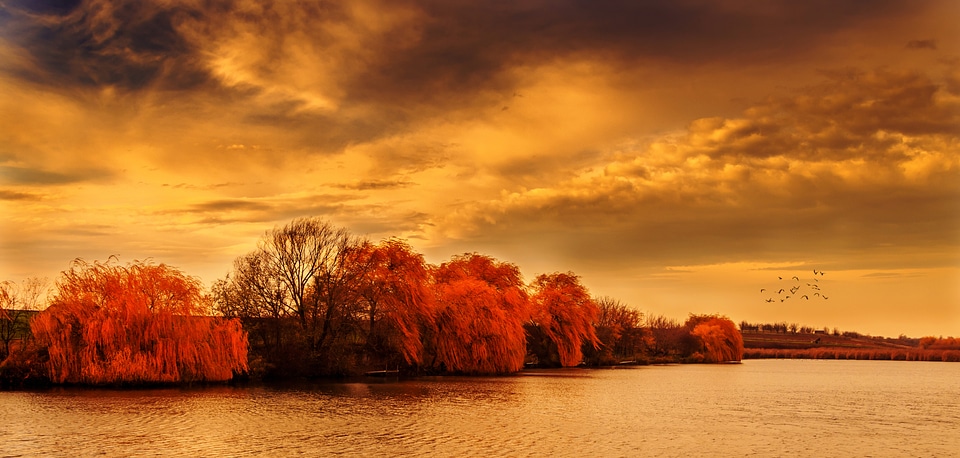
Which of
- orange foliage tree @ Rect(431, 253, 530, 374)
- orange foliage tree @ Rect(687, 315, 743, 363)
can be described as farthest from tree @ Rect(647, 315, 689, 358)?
orange foliage tree @ Rect(431, 253, 530, 374)

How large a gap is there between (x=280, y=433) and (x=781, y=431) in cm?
2105

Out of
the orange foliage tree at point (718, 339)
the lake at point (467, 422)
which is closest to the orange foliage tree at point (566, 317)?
the lake at point (467, 422)

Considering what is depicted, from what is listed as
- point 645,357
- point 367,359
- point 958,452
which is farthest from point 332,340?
point 645,357

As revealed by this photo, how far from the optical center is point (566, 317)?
85.1 meters

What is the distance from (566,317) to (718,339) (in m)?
42.9

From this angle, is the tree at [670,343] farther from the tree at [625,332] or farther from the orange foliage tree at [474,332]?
the orange foliage tree at [474,332]

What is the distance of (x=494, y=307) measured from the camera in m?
68.4

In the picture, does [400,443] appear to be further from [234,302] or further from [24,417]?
[234,302]

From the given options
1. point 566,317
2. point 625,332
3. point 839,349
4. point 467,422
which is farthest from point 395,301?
point 839,349

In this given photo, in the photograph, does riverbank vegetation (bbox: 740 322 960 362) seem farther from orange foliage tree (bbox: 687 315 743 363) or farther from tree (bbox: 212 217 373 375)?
tree (bbox: 212 217 373 375)

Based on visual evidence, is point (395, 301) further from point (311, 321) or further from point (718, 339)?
point (718, 339)

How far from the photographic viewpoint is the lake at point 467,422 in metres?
26.8

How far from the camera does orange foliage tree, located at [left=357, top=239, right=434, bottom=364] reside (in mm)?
64062

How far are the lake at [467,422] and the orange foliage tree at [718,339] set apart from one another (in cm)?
6339
